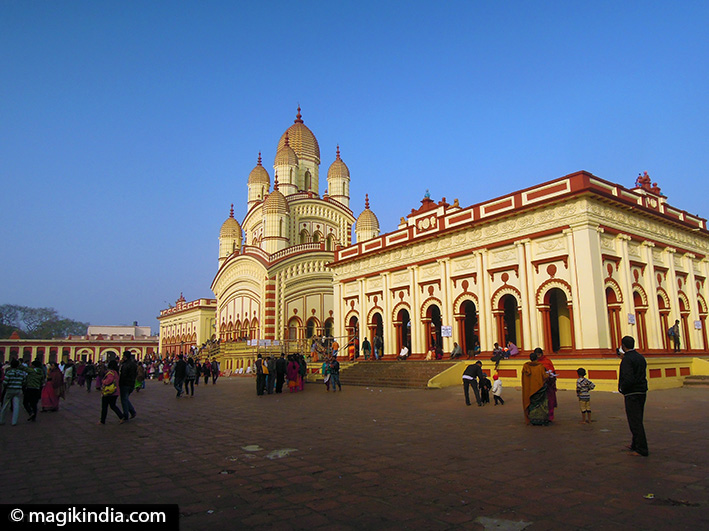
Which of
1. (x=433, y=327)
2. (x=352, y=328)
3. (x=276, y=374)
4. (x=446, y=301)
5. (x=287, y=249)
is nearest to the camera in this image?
(x=276, y=374)

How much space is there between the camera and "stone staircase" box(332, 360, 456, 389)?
21264 mm

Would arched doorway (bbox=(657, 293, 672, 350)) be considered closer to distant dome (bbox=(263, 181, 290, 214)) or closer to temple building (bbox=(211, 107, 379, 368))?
temple building (bbox=(211, 107, 379, 368))

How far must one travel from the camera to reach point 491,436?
8.75 metres

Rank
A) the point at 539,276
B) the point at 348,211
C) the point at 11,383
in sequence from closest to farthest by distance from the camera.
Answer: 1. the point at 11,383
2. the point at 539,276
3. the point at 348,211

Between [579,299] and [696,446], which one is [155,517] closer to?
[696,446]

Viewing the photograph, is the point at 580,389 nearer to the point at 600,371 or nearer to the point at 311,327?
the point at 600,371

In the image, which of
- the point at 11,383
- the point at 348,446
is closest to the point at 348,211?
the point at 11,383

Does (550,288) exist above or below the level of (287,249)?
below

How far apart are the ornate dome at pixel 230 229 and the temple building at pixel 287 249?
0.11 metres

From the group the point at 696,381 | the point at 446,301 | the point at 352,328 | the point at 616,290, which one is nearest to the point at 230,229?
the point at 352,328

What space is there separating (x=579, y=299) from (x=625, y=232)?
14.2 feet

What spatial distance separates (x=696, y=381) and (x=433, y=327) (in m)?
12.5

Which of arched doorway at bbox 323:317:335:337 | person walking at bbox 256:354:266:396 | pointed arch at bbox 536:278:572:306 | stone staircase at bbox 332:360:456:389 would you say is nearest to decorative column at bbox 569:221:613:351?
pointed arch at bbox 536:278:572:306

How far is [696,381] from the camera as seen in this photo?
61.4ft
